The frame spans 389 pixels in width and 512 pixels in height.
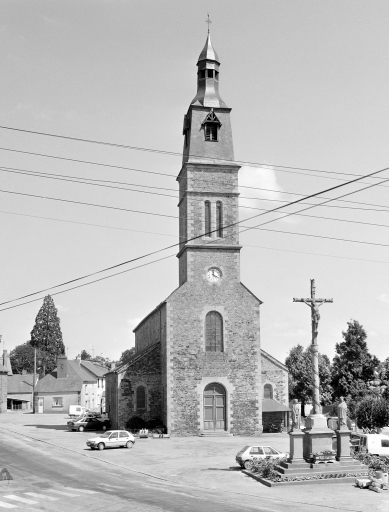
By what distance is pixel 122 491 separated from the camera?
75.8 ft

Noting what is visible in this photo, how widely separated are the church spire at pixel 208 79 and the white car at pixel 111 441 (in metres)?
25.6

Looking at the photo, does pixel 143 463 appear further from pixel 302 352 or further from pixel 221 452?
pixel 302 352

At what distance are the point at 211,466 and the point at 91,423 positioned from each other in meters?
22.8

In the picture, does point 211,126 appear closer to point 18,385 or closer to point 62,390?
point 62,390

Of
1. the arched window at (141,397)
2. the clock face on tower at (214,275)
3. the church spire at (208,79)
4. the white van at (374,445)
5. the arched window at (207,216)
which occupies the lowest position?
the white van at (374,445)

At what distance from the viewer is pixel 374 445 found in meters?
31.5

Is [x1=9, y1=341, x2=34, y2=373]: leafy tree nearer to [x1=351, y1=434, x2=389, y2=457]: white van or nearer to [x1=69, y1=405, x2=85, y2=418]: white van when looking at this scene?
[x1=69, y1=405, x2=85, y2=418]: white van

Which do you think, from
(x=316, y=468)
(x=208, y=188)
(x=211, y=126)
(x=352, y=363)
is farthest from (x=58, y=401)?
(x=316, y=468)

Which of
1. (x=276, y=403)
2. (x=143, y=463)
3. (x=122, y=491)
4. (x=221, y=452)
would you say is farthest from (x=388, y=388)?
(x=122, y=491)

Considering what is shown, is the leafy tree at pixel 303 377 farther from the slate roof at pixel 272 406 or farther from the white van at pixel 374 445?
the white van at pixel 374 445

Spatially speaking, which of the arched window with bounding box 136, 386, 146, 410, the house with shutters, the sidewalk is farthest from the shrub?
the house with shutters

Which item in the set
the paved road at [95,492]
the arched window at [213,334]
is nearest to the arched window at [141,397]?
the arched window at [213,334]

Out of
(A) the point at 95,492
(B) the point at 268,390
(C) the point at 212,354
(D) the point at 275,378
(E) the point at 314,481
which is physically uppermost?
(C) the point at 212,354

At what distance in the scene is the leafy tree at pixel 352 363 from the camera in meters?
66.8
